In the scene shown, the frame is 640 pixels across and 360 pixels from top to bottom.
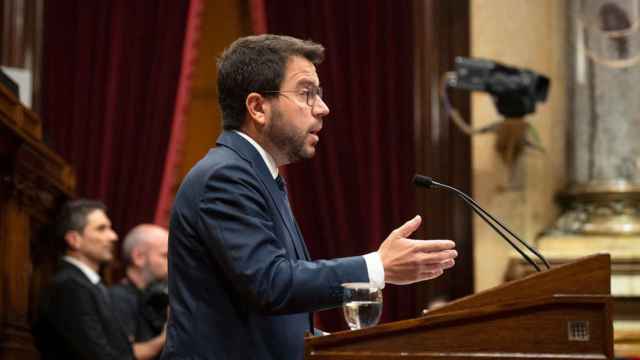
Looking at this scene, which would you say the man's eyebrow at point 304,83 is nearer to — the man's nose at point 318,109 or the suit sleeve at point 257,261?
the man's nose at point 318,109

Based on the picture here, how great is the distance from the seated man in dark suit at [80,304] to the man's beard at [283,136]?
8.56 ft

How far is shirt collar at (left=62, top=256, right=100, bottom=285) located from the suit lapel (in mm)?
2817

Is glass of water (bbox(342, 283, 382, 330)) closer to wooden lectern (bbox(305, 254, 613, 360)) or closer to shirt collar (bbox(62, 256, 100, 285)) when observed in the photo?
wooden lectern (bbox(305, 254, 613, 360))

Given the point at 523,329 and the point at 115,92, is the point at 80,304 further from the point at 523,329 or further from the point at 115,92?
the point at 523,329

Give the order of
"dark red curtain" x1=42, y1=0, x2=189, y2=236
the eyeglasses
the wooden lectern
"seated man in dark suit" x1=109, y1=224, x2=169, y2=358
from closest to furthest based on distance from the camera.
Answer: the wooden lectern, the eyeglasses, "seated man in dark suit" x1=109, y1=224, x2=169, y2=358, "dark red curtain" x1=42, y1=0, x2=189, y2=236

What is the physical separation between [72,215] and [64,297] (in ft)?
1.61

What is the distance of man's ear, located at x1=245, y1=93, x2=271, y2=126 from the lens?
108 inches

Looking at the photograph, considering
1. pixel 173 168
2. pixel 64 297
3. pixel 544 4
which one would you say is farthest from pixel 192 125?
pixel 64 297

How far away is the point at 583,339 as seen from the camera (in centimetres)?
225

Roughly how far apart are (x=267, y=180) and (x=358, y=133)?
4.03m

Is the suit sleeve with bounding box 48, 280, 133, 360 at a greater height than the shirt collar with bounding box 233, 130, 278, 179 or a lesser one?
lesser

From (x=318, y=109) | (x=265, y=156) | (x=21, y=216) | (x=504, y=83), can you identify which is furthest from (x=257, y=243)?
(x=504, y=83)

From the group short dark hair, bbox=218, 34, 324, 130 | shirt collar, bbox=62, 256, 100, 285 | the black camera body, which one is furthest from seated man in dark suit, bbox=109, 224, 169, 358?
short dark hair, bbox=218, 34, 324, 130

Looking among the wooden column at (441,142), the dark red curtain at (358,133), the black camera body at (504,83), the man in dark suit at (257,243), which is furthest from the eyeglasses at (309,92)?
the dark red curtain at (358,133)
